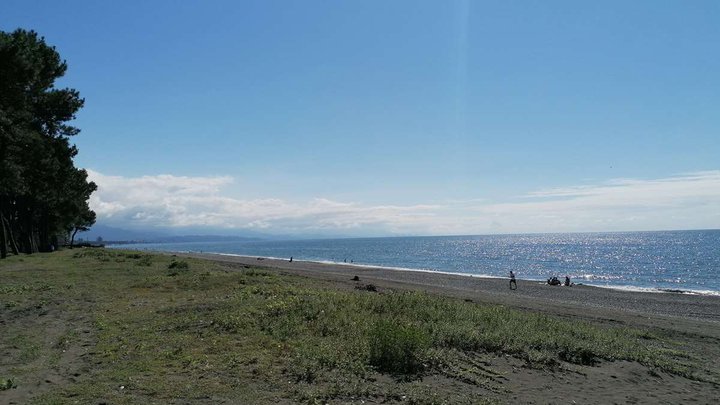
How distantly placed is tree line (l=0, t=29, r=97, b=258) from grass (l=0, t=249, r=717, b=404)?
46.2ft

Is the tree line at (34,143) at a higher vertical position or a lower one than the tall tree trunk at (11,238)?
higher

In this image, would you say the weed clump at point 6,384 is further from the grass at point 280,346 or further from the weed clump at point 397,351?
the weed clump at point 397,351

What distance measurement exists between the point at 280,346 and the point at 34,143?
3393 cm

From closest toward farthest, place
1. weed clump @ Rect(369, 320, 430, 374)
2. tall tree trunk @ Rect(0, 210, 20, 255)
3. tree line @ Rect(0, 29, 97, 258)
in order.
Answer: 1. weed clump @ Rect(369, 320, 430, 374)
2. tree line @ Rect(0, 29, 97, 258)
3. tall tree trunk @ Rect(0, 210, 20, 255)

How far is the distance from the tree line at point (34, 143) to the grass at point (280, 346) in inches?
555

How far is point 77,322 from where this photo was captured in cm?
1518

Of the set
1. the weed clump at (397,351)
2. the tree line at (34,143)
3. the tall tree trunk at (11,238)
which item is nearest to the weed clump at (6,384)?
the weed clump at (397,351)

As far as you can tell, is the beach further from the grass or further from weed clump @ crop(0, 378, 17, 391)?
weed clump @ crop(0, 378, 17, 391)

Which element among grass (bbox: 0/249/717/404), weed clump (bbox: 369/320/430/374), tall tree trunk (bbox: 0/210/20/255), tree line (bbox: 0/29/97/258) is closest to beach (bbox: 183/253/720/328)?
grass (bbox: 0/249/717/404)

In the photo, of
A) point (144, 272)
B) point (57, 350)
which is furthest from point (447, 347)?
point (144, 272)

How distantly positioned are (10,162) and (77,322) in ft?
72.6

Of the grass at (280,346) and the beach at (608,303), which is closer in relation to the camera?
the grass at (280,346)

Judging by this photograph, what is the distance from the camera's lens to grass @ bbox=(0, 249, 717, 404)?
9.33 metres

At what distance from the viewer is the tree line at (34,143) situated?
95.4ft
